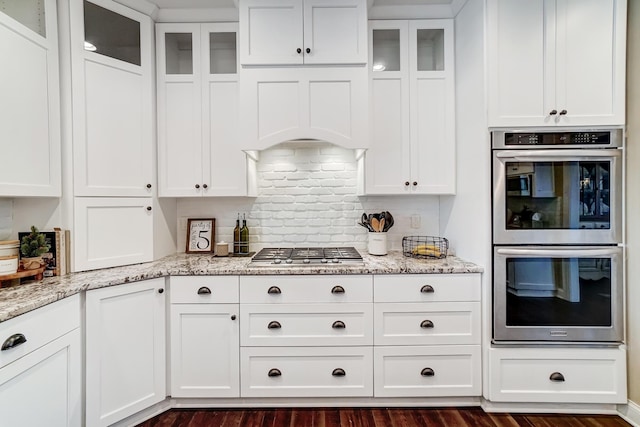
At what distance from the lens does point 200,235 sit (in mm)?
2592

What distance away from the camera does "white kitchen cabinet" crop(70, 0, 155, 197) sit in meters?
1.90

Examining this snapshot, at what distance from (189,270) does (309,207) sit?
1095 millimetres

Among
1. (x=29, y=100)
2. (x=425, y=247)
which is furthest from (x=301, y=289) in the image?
(x=29, y=100)

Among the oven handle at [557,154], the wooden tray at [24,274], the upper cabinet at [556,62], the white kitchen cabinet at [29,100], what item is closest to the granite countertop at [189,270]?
the wooden tray at [24,274]

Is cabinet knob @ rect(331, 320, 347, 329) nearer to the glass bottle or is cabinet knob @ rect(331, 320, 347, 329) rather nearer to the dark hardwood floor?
the dark hardwood floor

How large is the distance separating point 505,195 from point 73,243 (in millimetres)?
2653

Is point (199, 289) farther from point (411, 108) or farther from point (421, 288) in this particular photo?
point (411, 108)

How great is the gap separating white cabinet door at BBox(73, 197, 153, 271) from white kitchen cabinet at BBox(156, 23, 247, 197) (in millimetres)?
253

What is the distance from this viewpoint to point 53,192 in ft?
5.94

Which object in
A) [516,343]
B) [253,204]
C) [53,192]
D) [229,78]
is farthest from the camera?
[253,204]

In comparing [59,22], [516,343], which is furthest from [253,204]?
[516,343]

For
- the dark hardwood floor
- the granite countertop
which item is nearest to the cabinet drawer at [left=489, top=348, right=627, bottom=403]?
the dark hardwood floor

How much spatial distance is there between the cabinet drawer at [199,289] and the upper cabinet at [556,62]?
6.35 ft

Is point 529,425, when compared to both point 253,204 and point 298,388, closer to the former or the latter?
point 298,388
